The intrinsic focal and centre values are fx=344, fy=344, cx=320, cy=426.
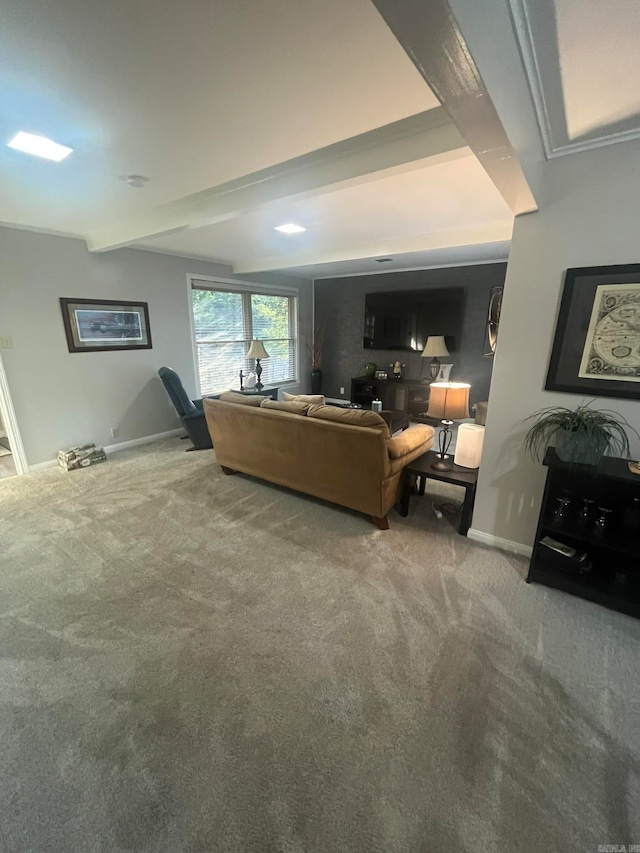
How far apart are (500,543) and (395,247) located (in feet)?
11.2

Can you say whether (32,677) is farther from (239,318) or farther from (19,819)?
(239,318)

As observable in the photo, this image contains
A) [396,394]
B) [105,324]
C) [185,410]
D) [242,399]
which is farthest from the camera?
[396,394]

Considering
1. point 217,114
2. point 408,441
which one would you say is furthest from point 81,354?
point 408,441

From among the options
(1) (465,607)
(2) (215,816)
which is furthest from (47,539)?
(1) (465,607)

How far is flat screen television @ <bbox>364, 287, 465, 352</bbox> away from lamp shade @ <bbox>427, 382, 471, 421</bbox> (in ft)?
11.6

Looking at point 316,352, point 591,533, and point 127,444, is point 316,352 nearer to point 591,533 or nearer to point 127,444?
point 127,444

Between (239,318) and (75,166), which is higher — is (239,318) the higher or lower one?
the lower one

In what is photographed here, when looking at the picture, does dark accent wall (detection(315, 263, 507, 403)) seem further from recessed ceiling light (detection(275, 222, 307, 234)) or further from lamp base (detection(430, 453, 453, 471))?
lamp base (detection(430, 453, 453, 471))

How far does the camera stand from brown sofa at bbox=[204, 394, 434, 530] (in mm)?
2436

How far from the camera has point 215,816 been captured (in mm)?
1091

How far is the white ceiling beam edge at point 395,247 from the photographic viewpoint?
3553mm

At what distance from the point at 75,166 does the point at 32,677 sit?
107 inches

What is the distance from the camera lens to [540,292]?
1991 millimetres

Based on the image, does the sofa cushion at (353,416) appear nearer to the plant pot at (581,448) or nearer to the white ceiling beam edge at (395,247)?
the plant pot at (581,448)
